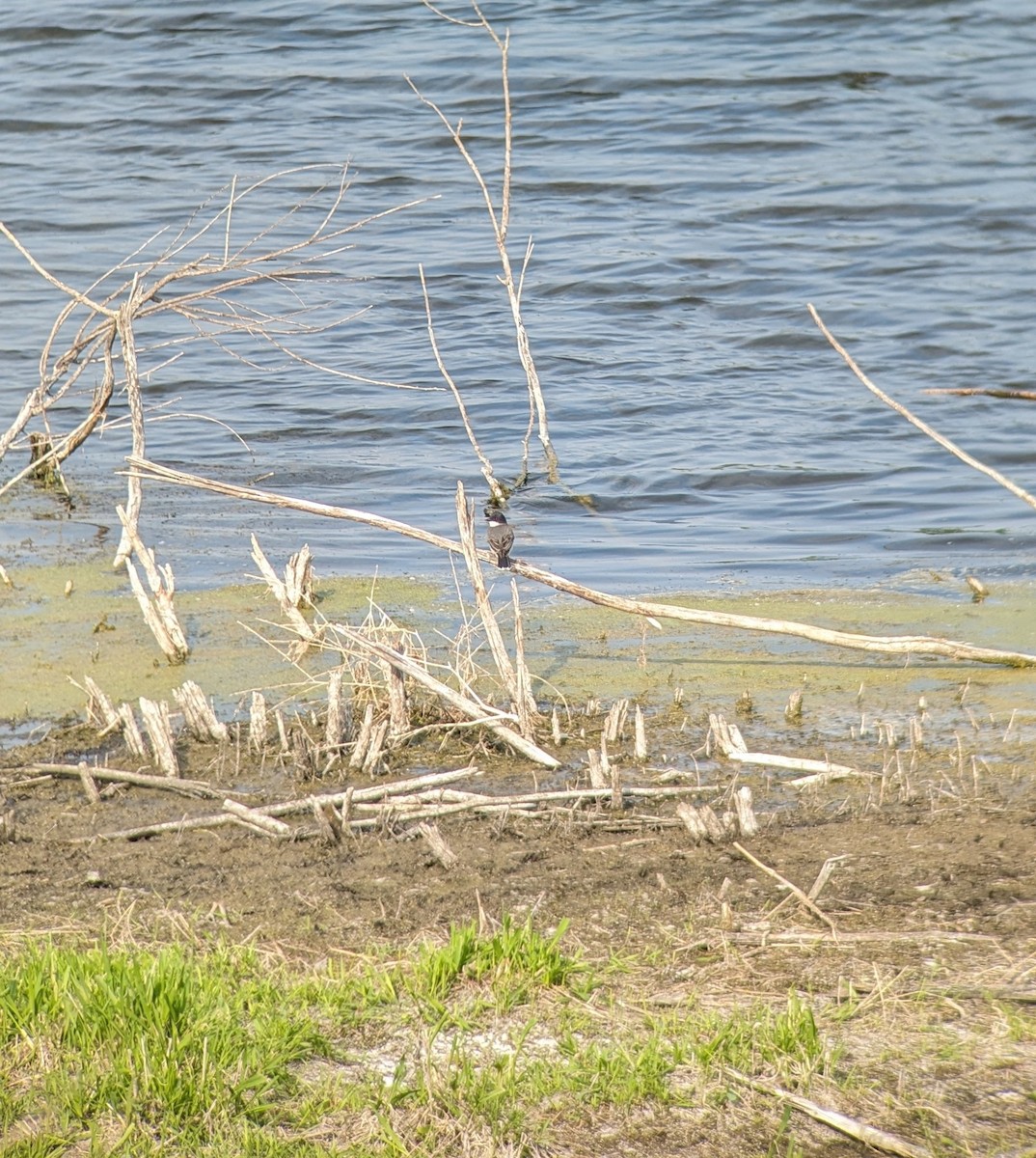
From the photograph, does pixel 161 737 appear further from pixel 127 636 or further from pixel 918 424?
pixel 918 424

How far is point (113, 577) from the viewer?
7840mm

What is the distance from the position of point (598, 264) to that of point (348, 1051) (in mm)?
11417

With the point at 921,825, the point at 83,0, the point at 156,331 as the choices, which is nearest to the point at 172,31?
the point at 83,0

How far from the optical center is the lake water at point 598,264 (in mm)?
9250

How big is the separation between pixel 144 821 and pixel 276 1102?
5.83 feet

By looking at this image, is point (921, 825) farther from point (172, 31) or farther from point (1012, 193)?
point (172, 31)

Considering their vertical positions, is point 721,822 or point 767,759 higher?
point 721,822

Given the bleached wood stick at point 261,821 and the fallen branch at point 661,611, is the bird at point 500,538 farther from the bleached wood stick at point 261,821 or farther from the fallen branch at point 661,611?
the bleached wood stick at point 261,821

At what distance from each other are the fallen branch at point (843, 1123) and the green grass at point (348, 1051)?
2.2 inches

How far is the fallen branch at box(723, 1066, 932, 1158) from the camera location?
300 centimetres

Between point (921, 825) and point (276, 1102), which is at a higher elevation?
point (276, 1102)

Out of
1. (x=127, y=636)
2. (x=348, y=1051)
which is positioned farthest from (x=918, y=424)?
(x=127, y=636)

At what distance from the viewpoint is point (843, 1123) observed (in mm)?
3064

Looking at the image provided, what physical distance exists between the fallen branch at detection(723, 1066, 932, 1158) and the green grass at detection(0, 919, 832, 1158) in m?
0.06
